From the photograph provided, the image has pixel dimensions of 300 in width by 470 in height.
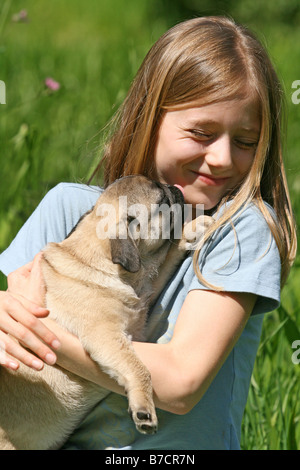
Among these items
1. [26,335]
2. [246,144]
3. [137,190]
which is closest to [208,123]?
[246,144]

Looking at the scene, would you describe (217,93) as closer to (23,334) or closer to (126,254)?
(126,254)

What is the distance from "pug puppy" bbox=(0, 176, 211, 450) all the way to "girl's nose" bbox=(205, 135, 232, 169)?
7.0 inches

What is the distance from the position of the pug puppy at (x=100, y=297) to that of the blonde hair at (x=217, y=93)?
189mm

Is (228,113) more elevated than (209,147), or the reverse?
(228,113)

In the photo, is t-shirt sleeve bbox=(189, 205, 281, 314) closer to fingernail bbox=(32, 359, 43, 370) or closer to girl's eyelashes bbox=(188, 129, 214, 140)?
girl's eyelashes bbox=(188, 129, 214, 140)

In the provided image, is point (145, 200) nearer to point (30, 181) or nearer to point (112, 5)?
point (30, 181)

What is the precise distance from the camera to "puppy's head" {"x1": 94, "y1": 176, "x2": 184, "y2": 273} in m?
2.21

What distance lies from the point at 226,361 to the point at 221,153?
71cm

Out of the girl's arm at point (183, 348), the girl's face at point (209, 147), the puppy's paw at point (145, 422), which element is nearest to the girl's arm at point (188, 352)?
the girl's arm at point (183, 348)

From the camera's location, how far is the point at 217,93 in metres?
2.13

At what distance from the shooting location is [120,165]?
250cm

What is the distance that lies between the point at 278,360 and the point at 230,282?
2.56ft

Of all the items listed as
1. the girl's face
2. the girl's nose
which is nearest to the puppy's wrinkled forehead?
the girl's face

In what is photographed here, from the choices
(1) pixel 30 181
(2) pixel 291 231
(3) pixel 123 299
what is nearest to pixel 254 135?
(2) pixel 291 231
